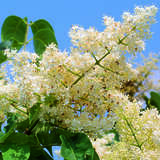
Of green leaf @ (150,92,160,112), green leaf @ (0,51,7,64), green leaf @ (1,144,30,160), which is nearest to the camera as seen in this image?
green leaf @ (1,144,30,160)

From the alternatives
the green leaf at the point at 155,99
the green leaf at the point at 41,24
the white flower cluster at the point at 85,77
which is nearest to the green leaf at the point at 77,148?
the white flower cluster at the point at 85,77

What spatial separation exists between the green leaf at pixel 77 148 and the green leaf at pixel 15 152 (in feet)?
0.48

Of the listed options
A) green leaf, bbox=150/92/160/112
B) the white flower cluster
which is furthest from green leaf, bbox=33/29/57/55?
green leaf, bbox=150/92/160/112

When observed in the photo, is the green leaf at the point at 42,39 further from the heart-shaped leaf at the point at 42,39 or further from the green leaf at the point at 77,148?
the green leaf at the point at 77,148

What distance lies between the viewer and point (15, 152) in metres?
1.17

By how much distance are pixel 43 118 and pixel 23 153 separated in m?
0.16

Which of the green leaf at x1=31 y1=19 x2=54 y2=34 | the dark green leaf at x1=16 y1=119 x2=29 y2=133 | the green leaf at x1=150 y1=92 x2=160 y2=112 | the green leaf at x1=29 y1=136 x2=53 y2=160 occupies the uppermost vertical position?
the green leaf at x1=31 y1=19 x2=54 y2=34

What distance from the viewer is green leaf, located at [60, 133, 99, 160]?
1.16 metres

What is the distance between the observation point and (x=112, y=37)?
121cm

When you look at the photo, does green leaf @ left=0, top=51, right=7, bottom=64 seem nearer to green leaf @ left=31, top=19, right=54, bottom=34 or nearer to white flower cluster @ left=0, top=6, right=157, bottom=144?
white flower cluster @ left=0, top=6, right=157, bottom=144

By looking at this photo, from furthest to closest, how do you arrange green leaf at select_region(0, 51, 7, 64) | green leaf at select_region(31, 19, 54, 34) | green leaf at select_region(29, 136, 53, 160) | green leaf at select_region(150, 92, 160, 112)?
green leaf at select_region(150, 92, 160, 112)
green leaf at select_region(31, 19, 54, 34)
green leaf at select_region(0, 51, 7, 64)
green leaf at select_region(29, 136, 53, 160)

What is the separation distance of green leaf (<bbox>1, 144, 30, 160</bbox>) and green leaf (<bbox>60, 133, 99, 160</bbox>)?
15 centimetres

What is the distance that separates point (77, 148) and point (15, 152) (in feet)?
0.82

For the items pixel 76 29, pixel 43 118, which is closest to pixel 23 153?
pixel 43 118
